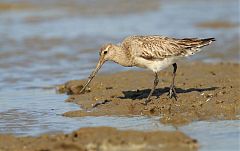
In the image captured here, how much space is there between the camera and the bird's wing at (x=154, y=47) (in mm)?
9992

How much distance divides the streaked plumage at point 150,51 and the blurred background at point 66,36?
1122 mm

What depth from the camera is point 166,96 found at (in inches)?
410

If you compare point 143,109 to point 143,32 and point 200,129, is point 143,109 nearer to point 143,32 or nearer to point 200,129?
point 200,129

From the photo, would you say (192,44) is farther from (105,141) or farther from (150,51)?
(105,141)

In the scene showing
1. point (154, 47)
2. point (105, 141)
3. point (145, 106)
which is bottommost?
point (105, 141)

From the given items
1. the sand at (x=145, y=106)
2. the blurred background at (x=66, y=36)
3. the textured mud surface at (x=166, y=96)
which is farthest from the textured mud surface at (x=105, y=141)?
the textured mud surface at (x=166, y=96)

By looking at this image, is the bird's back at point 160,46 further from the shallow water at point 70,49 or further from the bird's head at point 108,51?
the shallow water at point 70,49

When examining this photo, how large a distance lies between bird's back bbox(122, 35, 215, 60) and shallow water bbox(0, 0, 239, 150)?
119cm

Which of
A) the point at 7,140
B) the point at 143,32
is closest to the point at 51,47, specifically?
the point at 143,32

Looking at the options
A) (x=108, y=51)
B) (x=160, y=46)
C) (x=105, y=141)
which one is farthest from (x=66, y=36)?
(x=105, y=141)

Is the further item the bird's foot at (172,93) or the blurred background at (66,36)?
the blurred background at (66,36)

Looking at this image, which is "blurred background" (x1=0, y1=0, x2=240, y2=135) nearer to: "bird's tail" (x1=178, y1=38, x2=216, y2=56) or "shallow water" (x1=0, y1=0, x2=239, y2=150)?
"shallow water" (x1=0, y1=0, x2=239, y2=150)

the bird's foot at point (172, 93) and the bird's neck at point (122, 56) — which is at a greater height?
the bird's neck at point (122, 56)

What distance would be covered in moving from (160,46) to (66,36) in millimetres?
8044
